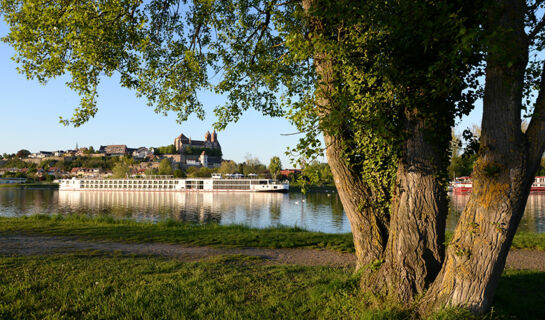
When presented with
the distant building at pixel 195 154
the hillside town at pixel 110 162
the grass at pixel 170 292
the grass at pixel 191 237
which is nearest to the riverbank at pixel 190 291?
the grass at pixel 170 292

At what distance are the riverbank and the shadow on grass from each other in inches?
0.7

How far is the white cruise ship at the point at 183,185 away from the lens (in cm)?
7196

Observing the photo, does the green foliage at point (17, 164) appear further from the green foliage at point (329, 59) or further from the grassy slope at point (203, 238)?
the green foliage at point (329, 59)

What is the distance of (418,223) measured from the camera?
4.73 m

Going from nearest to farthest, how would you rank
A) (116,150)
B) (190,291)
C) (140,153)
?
(190,291), (116,150), (140,153)

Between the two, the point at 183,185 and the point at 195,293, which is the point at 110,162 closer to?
the point at 183,185

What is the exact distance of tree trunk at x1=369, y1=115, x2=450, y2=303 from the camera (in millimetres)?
4723

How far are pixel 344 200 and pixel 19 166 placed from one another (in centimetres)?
21134

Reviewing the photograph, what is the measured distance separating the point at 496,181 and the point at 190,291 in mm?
4441

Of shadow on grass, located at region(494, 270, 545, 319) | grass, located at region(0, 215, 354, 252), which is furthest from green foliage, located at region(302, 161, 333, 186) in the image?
grass, located at region(0, 215, 354, 252)

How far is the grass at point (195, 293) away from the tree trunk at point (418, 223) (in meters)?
0.42

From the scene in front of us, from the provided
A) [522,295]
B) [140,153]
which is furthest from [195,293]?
[140,153]

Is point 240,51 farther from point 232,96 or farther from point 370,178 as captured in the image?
point 370,178

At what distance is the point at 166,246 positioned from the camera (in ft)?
36.0
